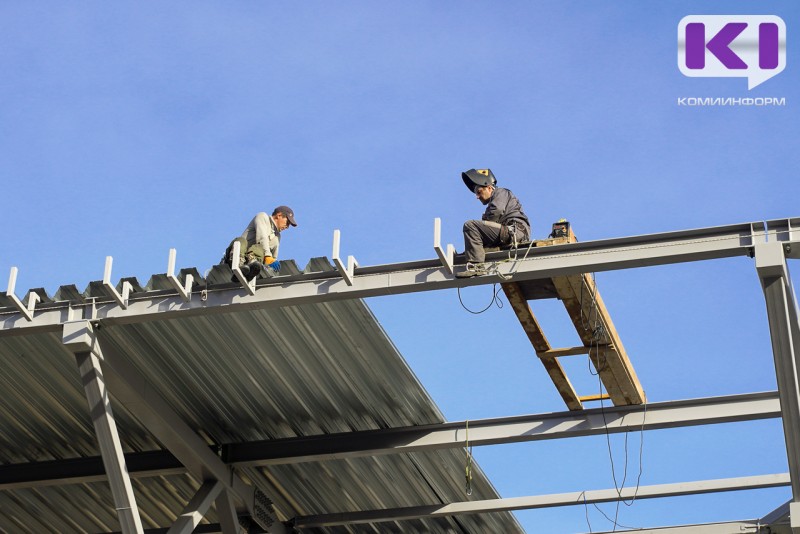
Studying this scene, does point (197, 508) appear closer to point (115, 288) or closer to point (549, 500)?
point (115, 288)

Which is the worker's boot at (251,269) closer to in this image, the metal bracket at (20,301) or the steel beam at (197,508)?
the metal bracket at (20,301)

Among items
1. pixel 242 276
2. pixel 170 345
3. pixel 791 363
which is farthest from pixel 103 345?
pixel 791 363

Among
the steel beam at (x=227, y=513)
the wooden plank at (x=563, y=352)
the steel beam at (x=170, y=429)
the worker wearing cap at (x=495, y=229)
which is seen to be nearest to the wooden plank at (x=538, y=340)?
the wooden plank at (x=563, y=352)

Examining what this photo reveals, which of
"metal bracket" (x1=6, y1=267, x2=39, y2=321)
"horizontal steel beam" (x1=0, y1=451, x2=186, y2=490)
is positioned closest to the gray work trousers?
"metal bracket" (x1=6, y1=267, x2=39, y2=321)

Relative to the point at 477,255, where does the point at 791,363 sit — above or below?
below

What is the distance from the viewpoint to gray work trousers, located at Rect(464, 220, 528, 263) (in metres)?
15.5

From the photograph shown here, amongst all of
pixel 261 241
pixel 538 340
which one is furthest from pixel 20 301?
pixel 538 340

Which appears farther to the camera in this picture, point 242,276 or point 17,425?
point 17,425

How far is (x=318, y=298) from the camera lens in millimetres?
16000

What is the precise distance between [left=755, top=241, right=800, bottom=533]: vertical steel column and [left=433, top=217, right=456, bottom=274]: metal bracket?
11.5 ft

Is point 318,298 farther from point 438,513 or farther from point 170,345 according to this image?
point 438,513

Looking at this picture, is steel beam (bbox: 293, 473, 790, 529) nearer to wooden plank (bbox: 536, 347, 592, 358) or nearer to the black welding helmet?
wooden plank (bbox: 536, 347, 592, 358)

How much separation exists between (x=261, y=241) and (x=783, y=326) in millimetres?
6566

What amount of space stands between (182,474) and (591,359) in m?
7.48
